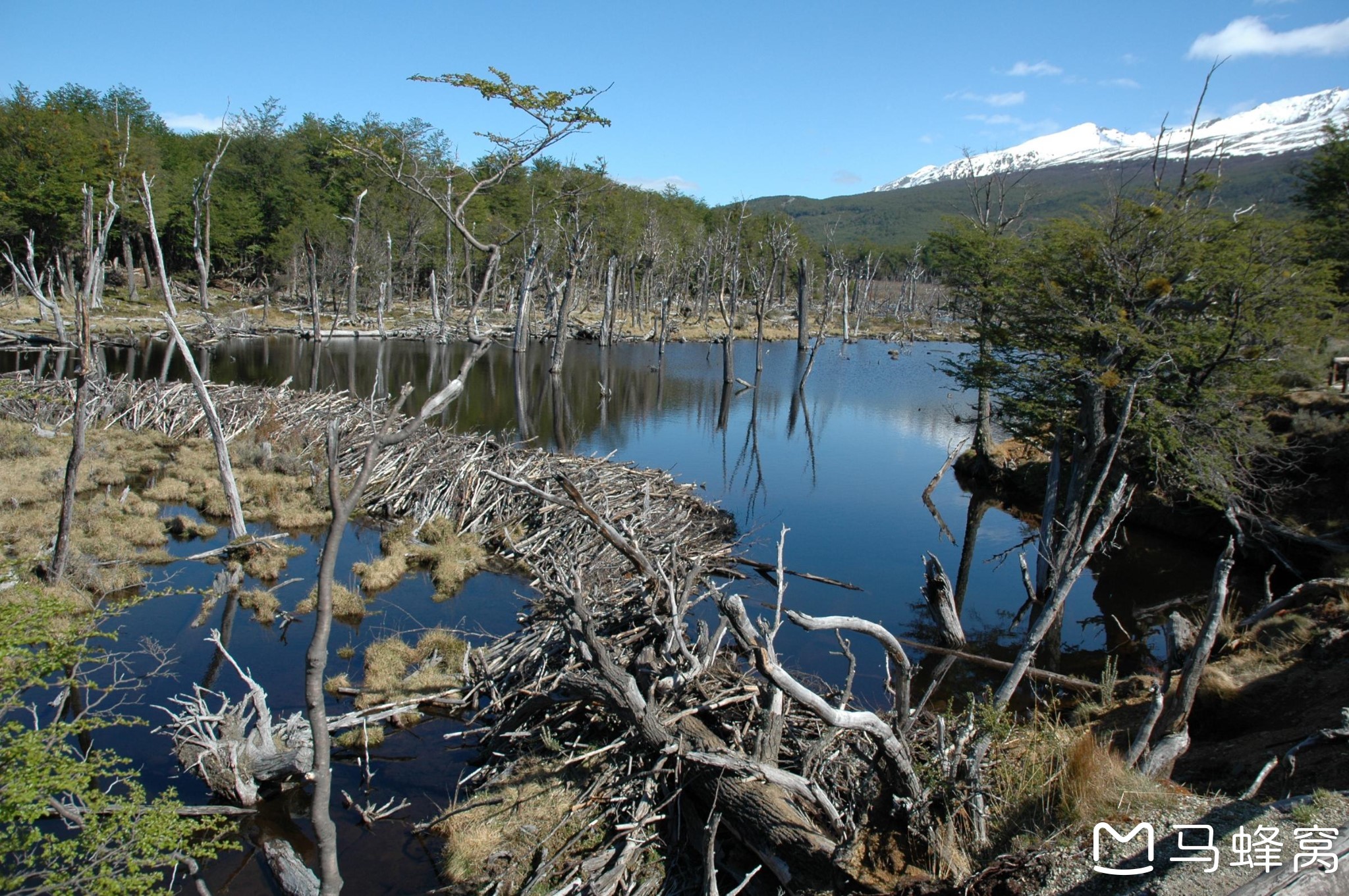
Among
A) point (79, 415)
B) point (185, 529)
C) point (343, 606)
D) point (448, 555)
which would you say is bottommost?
point (343, 606)

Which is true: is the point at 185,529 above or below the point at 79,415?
below

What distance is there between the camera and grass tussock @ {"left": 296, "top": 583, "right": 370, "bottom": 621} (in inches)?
498

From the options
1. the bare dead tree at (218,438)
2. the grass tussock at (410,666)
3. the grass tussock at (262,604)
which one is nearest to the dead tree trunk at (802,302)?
the bare dead tree at (218,438)

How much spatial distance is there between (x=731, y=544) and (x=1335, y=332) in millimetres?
16849

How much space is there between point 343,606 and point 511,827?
6.88 metres

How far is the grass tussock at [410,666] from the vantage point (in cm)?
1005

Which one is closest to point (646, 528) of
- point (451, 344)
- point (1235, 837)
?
point (1235, 837)

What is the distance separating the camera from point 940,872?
A: 5.29 m

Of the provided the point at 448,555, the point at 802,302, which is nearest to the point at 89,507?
the point at 448,555

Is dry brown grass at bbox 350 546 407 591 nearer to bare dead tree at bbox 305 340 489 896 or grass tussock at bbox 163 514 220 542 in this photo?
grass tussock at bbox 163 514 220 542

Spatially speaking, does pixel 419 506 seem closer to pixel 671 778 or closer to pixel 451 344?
pixel 671 778

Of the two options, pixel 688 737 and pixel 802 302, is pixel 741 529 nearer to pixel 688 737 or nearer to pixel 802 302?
pixel 688 737

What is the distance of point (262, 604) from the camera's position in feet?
41.8

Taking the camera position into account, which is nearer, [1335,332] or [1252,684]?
[1252,684]
